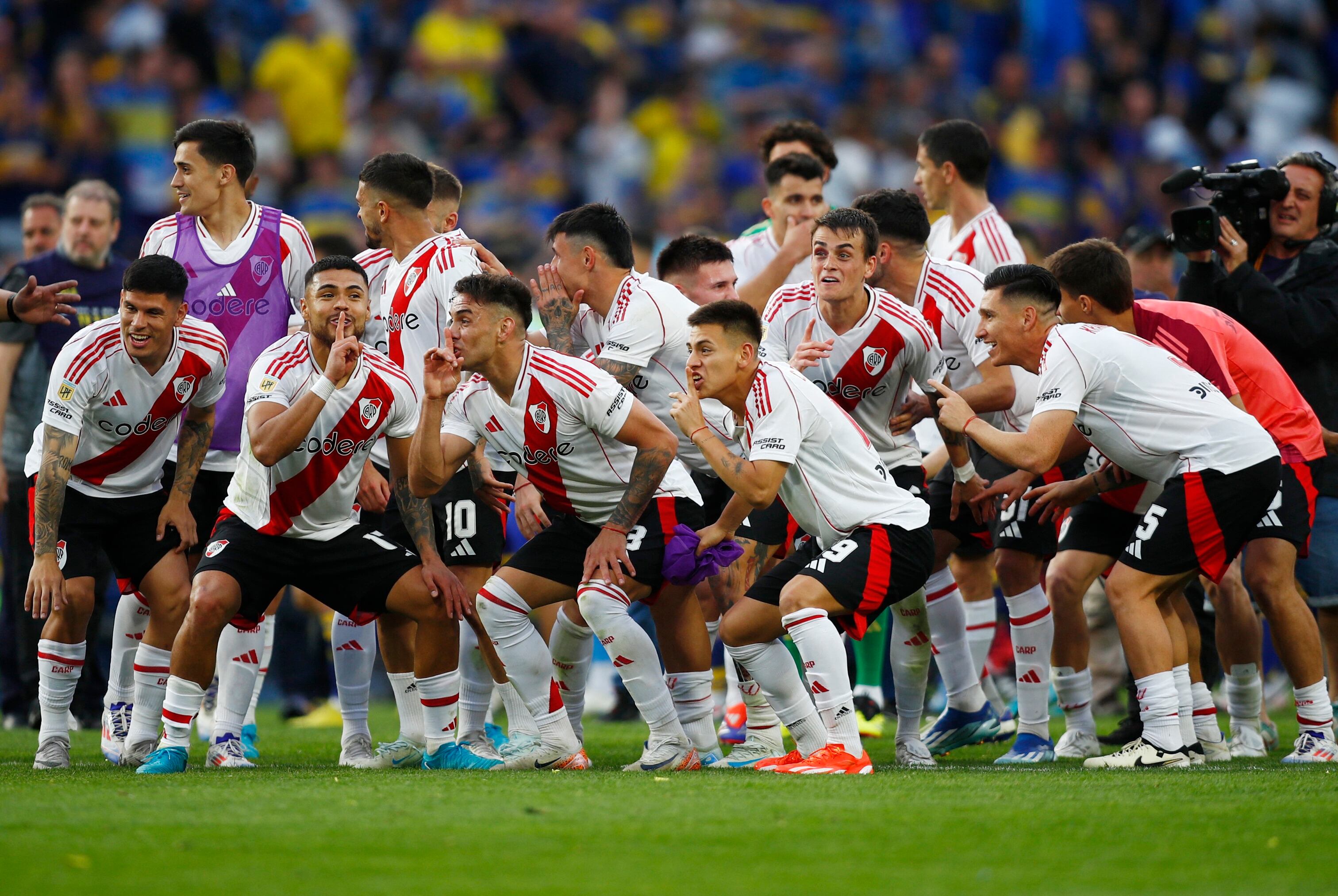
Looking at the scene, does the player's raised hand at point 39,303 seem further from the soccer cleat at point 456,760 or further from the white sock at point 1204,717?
the white sock at point 1204,717

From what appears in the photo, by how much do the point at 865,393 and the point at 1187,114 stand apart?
12.1 metres

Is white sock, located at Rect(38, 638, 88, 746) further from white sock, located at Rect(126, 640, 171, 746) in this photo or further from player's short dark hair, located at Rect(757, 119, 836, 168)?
player's short dark hair, located at Rect(757, 119, 836, 168)

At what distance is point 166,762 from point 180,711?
21 centimetres

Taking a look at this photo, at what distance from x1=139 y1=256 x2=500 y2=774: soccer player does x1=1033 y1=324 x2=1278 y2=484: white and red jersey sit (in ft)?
8.96

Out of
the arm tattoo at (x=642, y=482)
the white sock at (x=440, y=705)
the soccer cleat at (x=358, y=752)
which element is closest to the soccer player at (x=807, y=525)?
the arm tattoo at (x=642, y=482)

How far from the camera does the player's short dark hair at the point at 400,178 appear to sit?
753 centimetres

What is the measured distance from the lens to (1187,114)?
17828 mm

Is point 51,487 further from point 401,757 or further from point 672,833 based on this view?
point 672,833

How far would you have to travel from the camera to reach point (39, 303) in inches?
278

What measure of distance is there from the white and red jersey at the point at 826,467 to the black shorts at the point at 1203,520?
0.93 meters

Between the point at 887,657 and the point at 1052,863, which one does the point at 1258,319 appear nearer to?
the point at 887,657

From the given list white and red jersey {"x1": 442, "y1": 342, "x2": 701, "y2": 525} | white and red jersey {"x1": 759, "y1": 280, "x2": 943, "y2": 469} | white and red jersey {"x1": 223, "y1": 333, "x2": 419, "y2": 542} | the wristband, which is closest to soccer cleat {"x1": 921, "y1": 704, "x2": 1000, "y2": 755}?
white and red jersey {"x1": 759, "y1": 280, "x2": 943, "y2": 469}

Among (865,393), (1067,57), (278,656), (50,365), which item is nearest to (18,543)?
(50,365)

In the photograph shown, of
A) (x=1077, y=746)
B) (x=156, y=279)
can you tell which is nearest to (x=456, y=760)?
(x=156, y=279)
